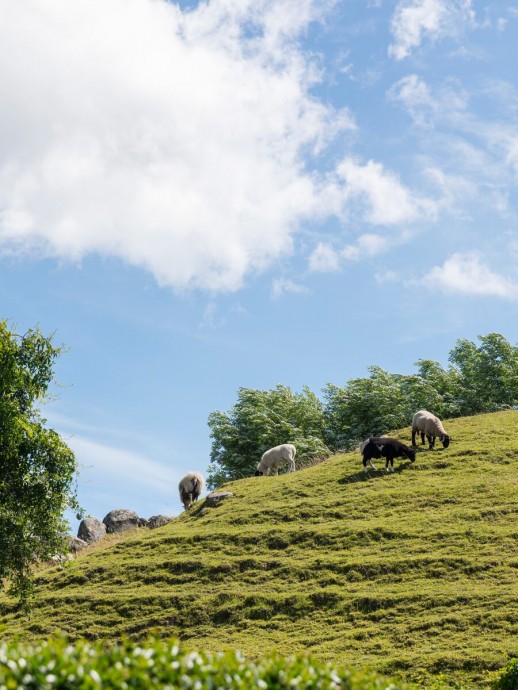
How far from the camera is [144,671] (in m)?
9.88

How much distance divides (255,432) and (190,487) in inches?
715

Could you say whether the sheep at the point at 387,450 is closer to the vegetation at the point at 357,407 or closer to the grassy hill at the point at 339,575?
the grassy hill at the point at 339,575

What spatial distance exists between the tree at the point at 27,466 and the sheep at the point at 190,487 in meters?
24.8

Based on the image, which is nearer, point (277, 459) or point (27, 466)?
point (27, 466)

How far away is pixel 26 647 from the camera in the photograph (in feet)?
33.7

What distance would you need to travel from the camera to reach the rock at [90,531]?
58562 mm

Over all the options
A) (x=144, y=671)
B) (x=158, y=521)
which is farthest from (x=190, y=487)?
(x=144, y=671)

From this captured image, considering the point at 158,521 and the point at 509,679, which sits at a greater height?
the point at 158,521

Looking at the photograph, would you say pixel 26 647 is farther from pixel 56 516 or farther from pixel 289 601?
pixel 289 601

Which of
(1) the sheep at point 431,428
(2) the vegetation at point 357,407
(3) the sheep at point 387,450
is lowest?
(3) the sheep at point 387,450

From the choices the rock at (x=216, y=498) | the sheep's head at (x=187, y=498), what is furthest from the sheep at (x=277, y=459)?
the rock at (x=216, y=498)

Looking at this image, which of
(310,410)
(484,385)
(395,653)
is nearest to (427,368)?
(484,385)

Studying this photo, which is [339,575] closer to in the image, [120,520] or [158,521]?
[158,521]

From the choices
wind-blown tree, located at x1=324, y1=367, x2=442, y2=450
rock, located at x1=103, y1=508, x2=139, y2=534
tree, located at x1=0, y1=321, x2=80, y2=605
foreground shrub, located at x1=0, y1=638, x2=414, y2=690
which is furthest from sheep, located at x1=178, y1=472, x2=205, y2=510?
foreground shrub, located at x1=0, y1=638, x2=414, y2=690
